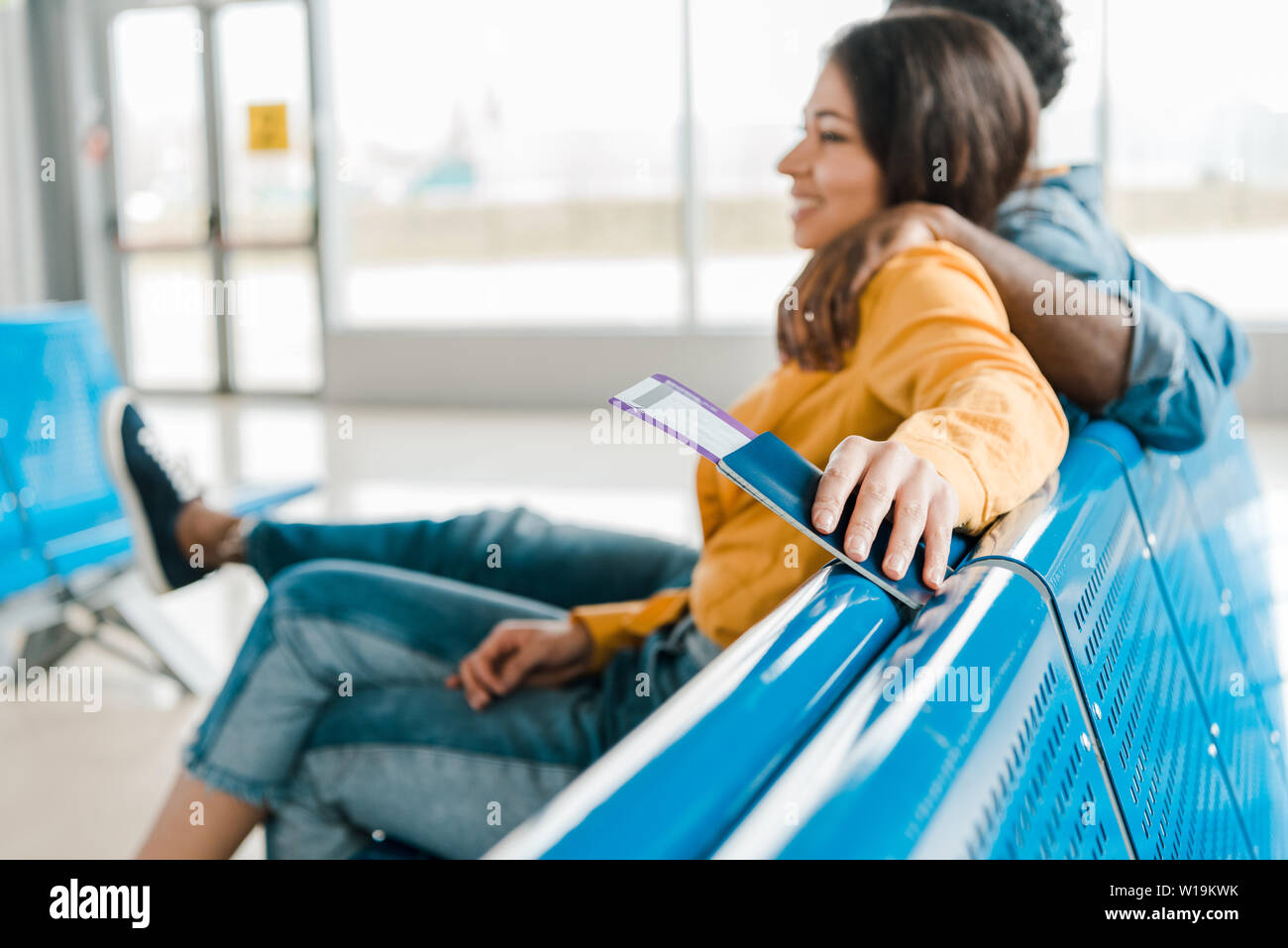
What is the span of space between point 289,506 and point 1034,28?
140 inches

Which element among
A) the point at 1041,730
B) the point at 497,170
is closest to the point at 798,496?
the point at 1041,730

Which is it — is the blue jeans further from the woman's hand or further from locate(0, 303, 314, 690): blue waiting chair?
locate(0, 303, 314, 690): blue waiting chair

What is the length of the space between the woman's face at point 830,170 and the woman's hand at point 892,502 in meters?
0.34

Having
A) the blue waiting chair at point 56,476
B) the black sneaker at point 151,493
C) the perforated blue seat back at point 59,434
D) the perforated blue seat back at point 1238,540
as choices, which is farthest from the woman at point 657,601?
the perforated blue seat back at point 59,434

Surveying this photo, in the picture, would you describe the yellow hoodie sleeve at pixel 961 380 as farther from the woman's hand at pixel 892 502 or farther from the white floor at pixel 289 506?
the white floor at pixel 289 506

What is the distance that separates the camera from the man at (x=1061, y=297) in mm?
945

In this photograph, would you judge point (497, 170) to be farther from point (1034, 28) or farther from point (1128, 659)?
point (1128, 659)

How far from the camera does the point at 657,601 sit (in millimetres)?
1153

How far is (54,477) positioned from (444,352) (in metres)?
4.54

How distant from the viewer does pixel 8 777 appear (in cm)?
194

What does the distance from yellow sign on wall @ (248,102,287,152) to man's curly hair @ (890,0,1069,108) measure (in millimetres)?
6254
